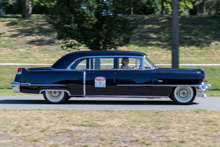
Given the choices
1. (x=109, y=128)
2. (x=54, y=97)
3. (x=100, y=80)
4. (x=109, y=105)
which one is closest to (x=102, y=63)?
(x=100, y=80)

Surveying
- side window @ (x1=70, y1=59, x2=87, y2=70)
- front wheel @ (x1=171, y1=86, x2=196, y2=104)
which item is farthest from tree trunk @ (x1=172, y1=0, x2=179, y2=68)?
side window @ (x1=70, y1=59, x2=87, y2=70)

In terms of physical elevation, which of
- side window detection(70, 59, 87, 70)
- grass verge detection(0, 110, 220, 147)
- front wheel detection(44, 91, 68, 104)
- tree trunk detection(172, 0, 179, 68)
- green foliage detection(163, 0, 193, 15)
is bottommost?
grass verge detection(0, 110, 220, 147)

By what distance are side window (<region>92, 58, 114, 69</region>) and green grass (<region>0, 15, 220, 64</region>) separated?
15.5m

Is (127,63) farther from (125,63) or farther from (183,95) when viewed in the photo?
(183,95)

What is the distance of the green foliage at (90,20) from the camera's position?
15734 mm

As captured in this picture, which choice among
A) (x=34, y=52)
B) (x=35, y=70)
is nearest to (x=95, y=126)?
(x=35, y=70)

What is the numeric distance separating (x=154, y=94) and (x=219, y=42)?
2371cm

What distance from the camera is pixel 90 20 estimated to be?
626 inches

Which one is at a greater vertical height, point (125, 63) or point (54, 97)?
point (125, 63)

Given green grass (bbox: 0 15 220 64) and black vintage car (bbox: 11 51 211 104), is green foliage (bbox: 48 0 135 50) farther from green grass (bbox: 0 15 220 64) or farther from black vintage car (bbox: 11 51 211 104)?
green grass (bbox: 0 15 220 64)

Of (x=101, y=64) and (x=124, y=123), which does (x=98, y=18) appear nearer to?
(x=101, y=64)

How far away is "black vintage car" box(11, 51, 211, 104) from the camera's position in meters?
10.6

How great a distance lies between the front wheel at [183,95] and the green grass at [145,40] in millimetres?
15341

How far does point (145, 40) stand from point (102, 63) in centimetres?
2243
